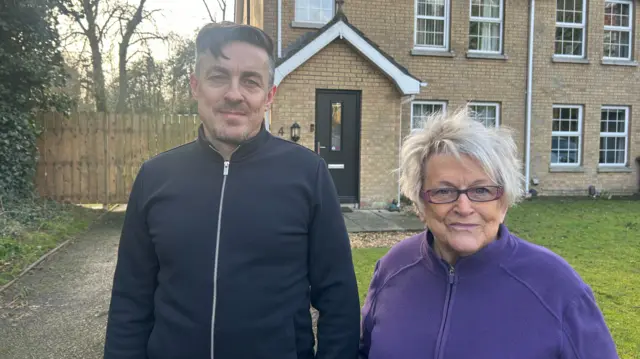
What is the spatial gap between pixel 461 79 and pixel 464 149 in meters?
12.4

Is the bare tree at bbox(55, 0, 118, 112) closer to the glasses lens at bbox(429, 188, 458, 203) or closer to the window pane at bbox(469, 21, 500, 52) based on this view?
the window pane at bbox(469, 21, 500, 52)

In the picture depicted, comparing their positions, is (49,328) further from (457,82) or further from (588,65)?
(588,65)

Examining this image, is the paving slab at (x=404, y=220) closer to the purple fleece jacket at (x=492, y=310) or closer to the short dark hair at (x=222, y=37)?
the purple fleece jacket at (x=492, y=310)

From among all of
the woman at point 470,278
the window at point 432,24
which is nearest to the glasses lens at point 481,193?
the woman at point 470,278

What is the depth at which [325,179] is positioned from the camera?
1.88 m

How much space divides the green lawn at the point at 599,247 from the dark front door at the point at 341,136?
3.56 meters

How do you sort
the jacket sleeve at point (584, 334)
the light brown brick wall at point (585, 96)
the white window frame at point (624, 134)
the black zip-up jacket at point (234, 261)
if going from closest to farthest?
1. the jacket sleeve at point (584, 334)
2. the black zip-up jacket at point (234, 261)
3. the light brown brick wall at point (585, 96)
4. the white window frame at point (624, 134)

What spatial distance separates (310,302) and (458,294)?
1.85ft

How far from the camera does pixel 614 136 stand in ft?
48.6

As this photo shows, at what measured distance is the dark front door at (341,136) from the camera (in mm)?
10875

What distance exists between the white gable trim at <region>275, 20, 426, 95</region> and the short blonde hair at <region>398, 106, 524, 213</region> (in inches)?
337

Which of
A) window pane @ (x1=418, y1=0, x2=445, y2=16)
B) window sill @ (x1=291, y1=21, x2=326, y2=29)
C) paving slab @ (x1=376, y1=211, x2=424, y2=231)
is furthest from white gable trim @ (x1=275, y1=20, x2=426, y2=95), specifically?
window pane @ (x1=418, y1=0, x2=445, y2=16)

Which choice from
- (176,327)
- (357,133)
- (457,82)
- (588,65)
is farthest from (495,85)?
(176,327)

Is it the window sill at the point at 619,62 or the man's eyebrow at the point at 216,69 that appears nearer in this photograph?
the man's eyebrow at the point at 216,69
